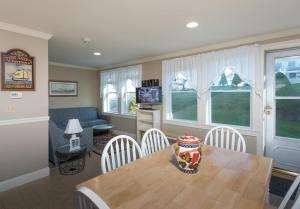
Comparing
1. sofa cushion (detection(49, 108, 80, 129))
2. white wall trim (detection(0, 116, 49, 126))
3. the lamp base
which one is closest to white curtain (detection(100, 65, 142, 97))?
sofa cushion (detection(49, 108, 80, 129))

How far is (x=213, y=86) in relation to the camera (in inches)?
138

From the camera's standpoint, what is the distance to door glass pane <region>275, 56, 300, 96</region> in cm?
276

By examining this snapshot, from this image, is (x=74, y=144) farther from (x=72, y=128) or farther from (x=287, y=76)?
(x=287, y=76)

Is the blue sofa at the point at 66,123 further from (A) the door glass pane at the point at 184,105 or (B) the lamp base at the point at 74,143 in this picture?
(A) the door glass pane at the point at 184,105

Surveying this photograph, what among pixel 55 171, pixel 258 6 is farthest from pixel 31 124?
pixel 258 6

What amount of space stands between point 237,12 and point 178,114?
8.37 feet

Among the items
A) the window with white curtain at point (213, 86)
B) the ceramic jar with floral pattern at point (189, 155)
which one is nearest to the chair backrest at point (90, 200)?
the ceramic jar with floral pattern at point (189, 155)

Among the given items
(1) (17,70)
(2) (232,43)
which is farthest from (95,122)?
(2) (232,43)

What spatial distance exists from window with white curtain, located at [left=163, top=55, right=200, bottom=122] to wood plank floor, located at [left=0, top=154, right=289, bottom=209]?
2.19 metres

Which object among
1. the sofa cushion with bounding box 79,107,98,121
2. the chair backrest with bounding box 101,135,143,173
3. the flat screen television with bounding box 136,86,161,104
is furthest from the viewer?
the sofa cushion with bounding box 79,107,98,121

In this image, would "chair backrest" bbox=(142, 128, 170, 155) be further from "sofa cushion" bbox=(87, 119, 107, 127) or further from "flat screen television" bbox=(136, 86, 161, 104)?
"sofa cushion" bbox=(87, 119, 107, 127)

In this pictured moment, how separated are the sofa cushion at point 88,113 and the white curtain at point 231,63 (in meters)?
3.98

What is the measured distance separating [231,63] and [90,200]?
3275mm

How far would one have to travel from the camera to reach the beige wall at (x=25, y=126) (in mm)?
2422
